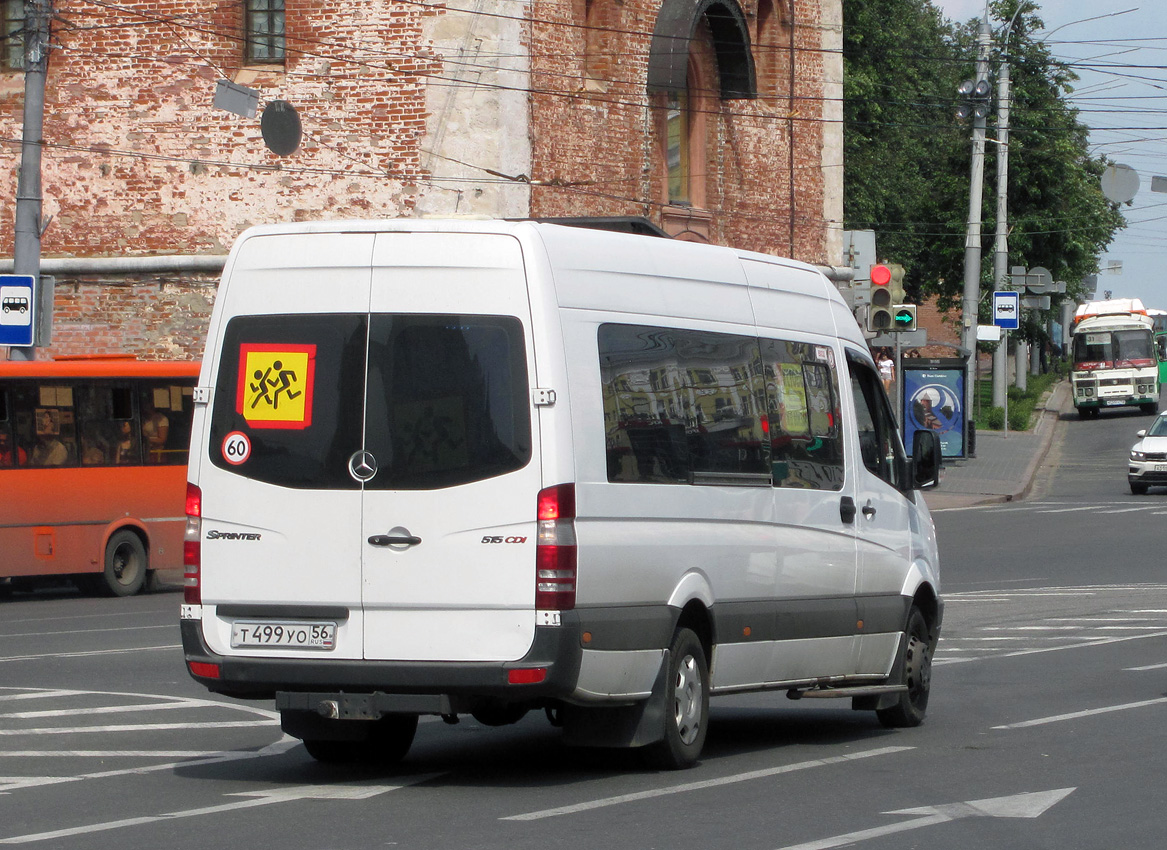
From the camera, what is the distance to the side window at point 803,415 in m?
9.44

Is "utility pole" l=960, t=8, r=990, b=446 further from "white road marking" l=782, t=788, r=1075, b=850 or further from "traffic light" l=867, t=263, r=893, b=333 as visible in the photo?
"white road marking" l=782, t=788, r=1075, b=850

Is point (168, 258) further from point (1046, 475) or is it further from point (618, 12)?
point (1046, 475)

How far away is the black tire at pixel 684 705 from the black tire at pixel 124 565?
1400 centimetres

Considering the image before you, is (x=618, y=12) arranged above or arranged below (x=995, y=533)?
above

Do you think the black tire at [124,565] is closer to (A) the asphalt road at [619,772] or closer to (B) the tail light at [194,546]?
(A) the asphalt road at [619,772]

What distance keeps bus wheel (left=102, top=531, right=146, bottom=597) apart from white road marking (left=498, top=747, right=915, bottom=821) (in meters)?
13.7

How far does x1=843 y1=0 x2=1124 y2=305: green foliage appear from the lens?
5834 centimetres

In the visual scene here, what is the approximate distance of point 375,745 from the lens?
9008 mm

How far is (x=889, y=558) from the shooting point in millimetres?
10492

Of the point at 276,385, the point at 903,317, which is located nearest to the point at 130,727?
the point at 276,385

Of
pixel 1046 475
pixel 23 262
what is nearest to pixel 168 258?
pixel 23 262

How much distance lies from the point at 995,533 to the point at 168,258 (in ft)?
45.7

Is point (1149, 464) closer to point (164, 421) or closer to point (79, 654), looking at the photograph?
point (164, 421)

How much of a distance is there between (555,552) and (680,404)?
1.33 meters
